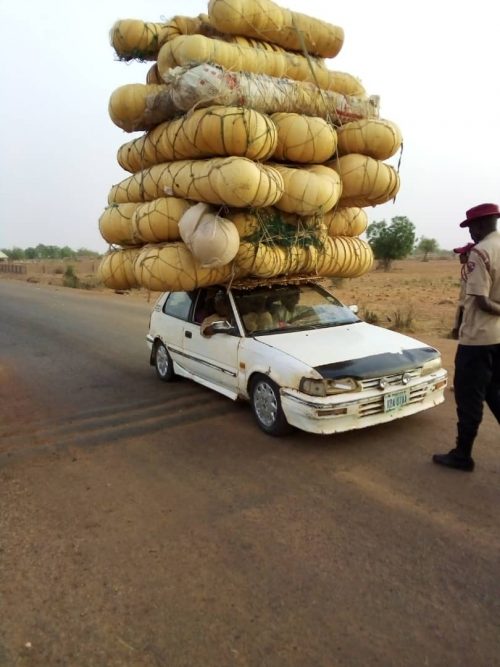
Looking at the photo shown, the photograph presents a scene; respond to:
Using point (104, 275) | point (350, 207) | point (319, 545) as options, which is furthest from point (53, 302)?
point (319, 545)

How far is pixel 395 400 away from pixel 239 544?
202cm

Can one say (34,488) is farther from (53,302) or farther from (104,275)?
(53,302)

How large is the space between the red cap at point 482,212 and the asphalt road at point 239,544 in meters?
1.91

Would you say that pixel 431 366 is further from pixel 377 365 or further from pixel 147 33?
pixel 147 33

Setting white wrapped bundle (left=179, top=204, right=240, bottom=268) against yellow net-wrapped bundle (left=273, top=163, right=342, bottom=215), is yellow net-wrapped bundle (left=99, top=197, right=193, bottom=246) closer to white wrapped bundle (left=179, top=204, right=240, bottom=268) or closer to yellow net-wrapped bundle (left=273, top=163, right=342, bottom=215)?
white wrapped bundle (left=179, top=204, right=240, bottom=268)

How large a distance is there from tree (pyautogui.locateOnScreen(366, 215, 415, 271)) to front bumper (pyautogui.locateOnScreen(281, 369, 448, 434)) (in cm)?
3539

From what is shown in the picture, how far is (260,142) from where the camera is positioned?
4.64 m

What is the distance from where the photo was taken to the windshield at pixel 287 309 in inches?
213

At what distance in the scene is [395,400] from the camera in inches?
181

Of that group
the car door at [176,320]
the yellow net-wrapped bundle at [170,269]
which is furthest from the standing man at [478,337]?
the car door at [176,320]

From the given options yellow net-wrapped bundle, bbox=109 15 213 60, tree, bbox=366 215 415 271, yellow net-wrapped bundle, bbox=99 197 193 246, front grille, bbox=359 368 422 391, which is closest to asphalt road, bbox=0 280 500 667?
front grille, bbox=359 368 422 391

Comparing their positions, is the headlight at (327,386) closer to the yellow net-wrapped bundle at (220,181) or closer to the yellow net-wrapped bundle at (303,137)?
the yellow net-wrapped bundle at (220,181)

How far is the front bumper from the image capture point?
4.32m

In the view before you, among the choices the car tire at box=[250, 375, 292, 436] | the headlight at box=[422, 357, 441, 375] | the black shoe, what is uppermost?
the headlight at box=[422, 357, 441, 375]
